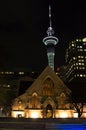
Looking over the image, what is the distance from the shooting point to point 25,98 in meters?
80.4

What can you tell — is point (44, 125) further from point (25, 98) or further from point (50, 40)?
point (50, 40)

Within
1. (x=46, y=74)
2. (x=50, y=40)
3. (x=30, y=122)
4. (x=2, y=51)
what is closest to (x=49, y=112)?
(x=46, y=74)

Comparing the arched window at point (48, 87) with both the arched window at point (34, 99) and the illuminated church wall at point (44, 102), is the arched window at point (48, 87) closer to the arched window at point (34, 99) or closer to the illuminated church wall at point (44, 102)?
the illuminated church wall at point (44, 102)

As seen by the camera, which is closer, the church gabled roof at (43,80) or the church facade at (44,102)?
the church facade at (44,102)

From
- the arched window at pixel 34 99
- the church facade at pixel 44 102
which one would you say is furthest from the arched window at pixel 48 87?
the arched window at pixel 34 99

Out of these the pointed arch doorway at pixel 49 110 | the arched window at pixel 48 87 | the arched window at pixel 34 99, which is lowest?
the pointed arch doorway at pixel 49 110

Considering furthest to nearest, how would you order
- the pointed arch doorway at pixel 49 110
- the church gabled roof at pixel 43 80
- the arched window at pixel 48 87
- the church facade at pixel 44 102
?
1. the arched window at pixel 48 87
2. the church gabled roof at pixel 43 80
3. the pointed arch doorway at pixel 49 110
4. the church facade at pixel 44 102

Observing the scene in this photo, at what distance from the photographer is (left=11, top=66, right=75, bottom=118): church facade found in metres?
79.4

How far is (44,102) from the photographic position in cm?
8000

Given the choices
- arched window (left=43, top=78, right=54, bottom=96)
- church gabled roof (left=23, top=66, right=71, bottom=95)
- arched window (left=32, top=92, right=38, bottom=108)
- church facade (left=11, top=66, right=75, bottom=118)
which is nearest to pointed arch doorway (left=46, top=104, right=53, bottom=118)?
church facade (left=11, top=66, right=75, bottom=118)

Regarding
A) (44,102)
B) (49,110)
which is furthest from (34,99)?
(49,110)

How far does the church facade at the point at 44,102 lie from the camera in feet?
261

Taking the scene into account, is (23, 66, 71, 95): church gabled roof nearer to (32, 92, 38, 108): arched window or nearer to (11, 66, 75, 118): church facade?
(11, 66, 75, 118): church facade

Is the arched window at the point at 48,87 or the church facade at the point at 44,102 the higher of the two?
the arched window at the point at 48,87
